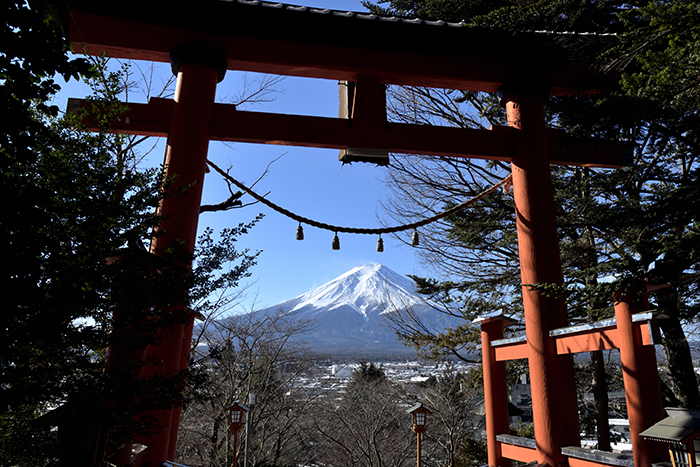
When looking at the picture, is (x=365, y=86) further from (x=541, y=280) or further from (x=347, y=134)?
(x=541, y=280)

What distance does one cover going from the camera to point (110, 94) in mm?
2805

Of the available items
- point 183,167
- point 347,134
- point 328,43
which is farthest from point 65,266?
point 328,43

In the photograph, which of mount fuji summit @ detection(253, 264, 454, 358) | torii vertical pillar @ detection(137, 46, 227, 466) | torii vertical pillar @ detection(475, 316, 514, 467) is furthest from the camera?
mount fuji summit @ detection(253, 264, 454, 358)

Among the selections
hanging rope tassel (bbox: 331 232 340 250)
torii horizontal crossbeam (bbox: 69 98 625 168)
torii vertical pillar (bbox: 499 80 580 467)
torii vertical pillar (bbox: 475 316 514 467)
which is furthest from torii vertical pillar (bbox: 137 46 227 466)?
torii vertical pillar (bbox: 475 316 514 467)

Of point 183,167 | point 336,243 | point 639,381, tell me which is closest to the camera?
point 639,381

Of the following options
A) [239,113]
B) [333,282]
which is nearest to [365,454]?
[239,113]

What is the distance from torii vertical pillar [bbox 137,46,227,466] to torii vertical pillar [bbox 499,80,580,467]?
304 cm

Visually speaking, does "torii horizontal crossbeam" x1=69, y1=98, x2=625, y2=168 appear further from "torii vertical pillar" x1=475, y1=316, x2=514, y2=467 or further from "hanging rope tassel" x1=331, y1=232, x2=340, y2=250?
"torii vertical pillar" x1=475, y1=316, x2=514, y2=467

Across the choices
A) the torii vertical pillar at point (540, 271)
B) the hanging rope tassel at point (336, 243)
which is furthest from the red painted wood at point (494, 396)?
the hanging rope tassel at point (336, 243)

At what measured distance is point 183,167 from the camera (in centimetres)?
400

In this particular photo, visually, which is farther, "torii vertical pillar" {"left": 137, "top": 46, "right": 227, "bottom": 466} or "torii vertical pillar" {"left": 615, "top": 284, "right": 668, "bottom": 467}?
"torii vertical pillar" {"left": 137, "top": 46, "right": 227, "bottom": 466}

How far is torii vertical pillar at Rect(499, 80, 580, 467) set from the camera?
397 cm

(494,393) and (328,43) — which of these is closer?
(328,43)

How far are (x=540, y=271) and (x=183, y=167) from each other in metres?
3.50
